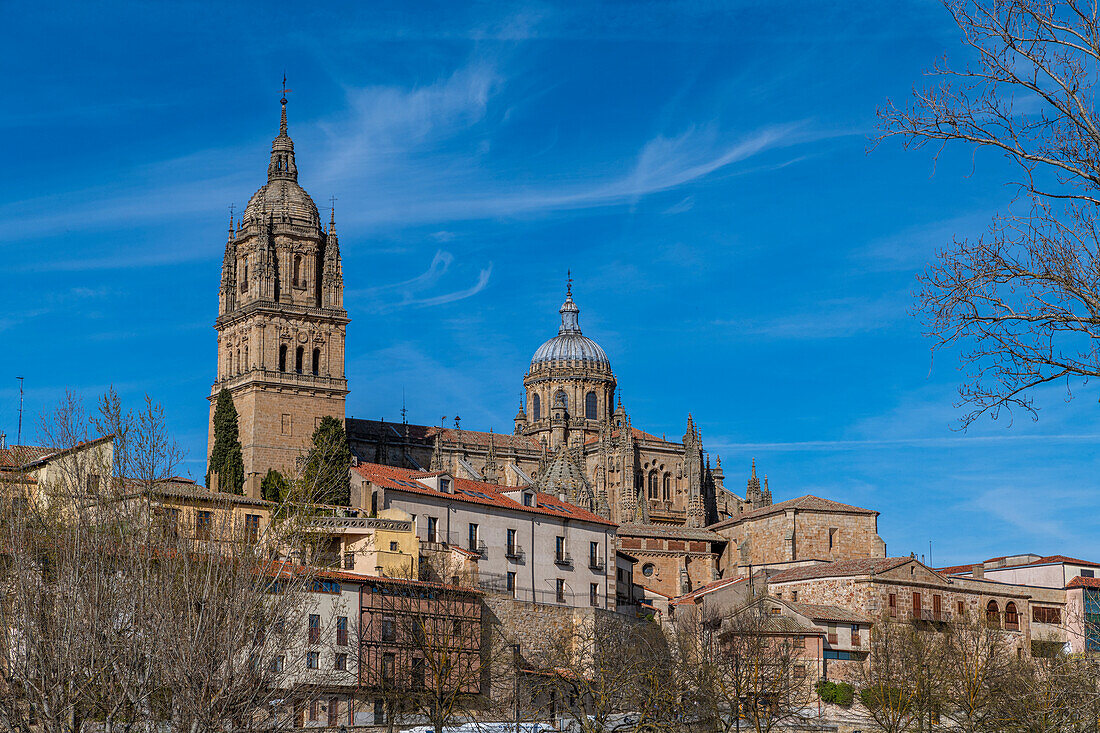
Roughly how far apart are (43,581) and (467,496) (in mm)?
36357

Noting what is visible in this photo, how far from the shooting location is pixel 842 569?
77.2 meters

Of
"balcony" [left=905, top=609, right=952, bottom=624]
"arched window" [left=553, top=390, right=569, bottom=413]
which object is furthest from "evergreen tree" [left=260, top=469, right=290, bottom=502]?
"arched window" [left=553, top=390, right=569, bottom=413]

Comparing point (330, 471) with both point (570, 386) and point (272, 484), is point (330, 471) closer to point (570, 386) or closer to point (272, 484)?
point (272, 484)

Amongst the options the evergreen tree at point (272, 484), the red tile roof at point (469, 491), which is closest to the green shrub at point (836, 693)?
the red tile roof at point (469, 491)

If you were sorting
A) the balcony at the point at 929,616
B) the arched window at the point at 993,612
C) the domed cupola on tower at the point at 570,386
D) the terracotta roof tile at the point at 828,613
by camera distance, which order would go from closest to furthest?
the terracotta roof tile at the point at 828,613 < the balcony at the point at 929,616 < the arched window at the point at 993,612 < the domed cupola on tower at the point at 570,386

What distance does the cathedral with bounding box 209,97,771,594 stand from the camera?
92.6 m

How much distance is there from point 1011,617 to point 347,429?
1880 inches

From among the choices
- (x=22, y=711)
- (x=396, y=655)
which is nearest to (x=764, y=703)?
(x=396, y=655)

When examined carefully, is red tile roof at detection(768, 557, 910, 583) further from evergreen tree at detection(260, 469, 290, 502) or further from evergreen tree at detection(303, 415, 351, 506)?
evergreen tree at detection(260, 469, 290, 502)

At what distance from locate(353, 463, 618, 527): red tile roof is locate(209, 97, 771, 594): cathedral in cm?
1366

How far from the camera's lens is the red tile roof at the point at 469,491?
67125mm

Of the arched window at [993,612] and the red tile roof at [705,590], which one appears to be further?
the red tile roof at [705,590]

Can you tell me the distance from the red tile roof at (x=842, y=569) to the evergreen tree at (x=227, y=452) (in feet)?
101

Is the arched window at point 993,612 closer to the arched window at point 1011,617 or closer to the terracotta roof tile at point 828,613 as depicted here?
the arched window at point 1011,617
